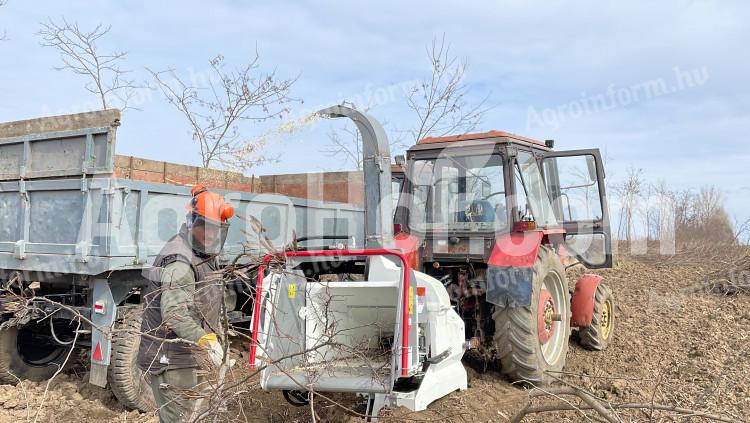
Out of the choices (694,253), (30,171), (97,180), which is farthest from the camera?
(694,253)

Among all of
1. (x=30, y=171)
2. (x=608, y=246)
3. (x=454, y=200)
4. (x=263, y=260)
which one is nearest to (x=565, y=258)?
(x=608, y=246)

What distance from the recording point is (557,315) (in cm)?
541

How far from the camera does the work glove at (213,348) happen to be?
3.16 m

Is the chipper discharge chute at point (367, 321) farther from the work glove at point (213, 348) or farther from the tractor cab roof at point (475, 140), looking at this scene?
the tractor cab roof at point (475, 140)

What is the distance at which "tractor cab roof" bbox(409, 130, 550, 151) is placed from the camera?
5324 mm

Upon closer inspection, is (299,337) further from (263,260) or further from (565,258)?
(565,258)

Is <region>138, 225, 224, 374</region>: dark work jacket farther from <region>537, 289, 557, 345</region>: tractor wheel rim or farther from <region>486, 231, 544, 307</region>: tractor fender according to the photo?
<region>537, 289, 557, 345</region>: tractor wheel rim

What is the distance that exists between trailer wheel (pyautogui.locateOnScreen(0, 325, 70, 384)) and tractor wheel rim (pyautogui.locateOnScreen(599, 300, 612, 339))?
563cm

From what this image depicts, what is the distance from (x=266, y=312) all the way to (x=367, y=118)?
162cm

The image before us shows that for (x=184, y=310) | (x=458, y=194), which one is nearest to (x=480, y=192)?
(x=458, y=194)

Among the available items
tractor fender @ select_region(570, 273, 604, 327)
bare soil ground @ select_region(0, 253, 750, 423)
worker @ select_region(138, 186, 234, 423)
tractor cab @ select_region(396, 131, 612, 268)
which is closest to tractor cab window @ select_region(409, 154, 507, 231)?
tractor cab @ select_region(396, 131, 612, 268)

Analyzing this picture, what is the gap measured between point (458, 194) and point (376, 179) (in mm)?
1309

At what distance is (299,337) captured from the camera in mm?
4203

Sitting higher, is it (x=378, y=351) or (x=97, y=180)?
(x=97, y=180)
